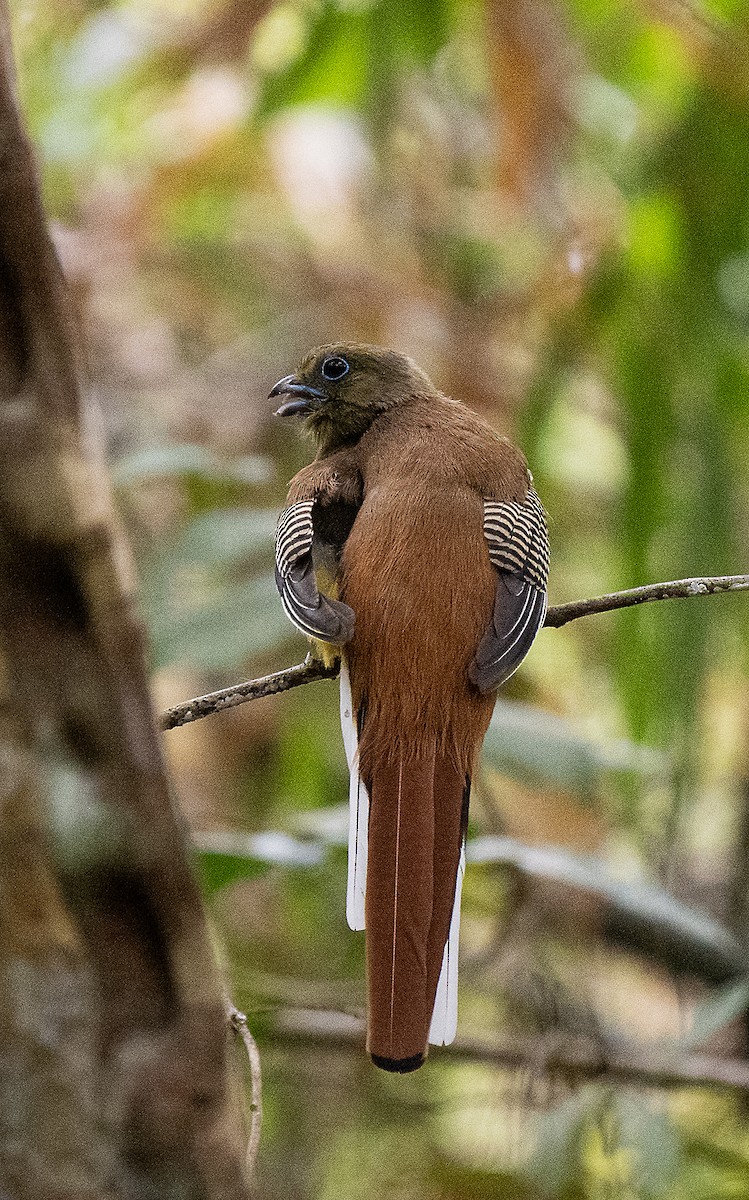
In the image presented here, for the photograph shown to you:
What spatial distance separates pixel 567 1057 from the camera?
3.10m

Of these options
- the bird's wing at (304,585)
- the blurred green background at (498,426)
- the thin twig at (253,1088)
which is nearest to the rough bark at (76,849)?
the thin twig at (253,1088)

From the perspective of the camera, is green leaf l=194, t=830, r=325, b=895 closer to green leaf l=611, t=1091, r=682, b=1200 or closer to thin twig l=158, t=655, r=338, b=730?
thin twig l=158, t=655, r=338, b=730

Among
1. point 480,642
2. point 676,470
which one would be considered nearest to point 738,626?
point 676,470

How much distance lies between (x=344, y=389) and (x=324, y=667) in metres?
0.78

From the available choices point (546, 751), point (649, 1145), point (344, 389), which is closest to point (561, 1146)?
point (649, 1145)

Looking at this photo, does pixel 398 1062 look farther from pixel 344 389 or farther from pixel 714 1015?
pixel 344 389

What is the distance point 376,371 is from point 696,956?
1712 millimetres

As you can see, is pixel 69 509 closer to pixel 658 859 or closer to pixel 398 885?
pixel 398 885

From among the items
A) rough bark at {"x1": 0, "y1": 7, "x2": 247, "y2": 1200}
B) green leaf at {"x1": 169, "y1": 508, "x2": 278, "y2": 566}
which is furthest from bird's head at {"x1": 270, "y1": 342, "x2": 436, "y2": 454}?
rough bark at {"x1": 0, "y1": 7, "x2": 247, "y2": 1200}

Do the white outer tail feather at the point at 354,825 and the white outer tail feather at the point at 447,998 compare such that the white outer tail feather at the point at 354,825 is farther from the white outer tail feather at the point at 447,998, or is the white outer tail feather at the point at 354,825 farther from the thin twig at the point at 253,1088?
the thin twig at the point at 253,1088

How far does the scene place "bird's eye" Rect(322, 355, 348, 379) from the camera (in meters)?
2.93

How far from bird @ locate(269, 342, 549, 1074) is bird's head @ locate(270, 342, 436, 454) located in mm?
231

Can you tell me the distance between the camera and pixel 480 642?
2238 millimetres

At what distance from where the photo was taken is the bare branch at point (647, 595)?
209 centimetres
